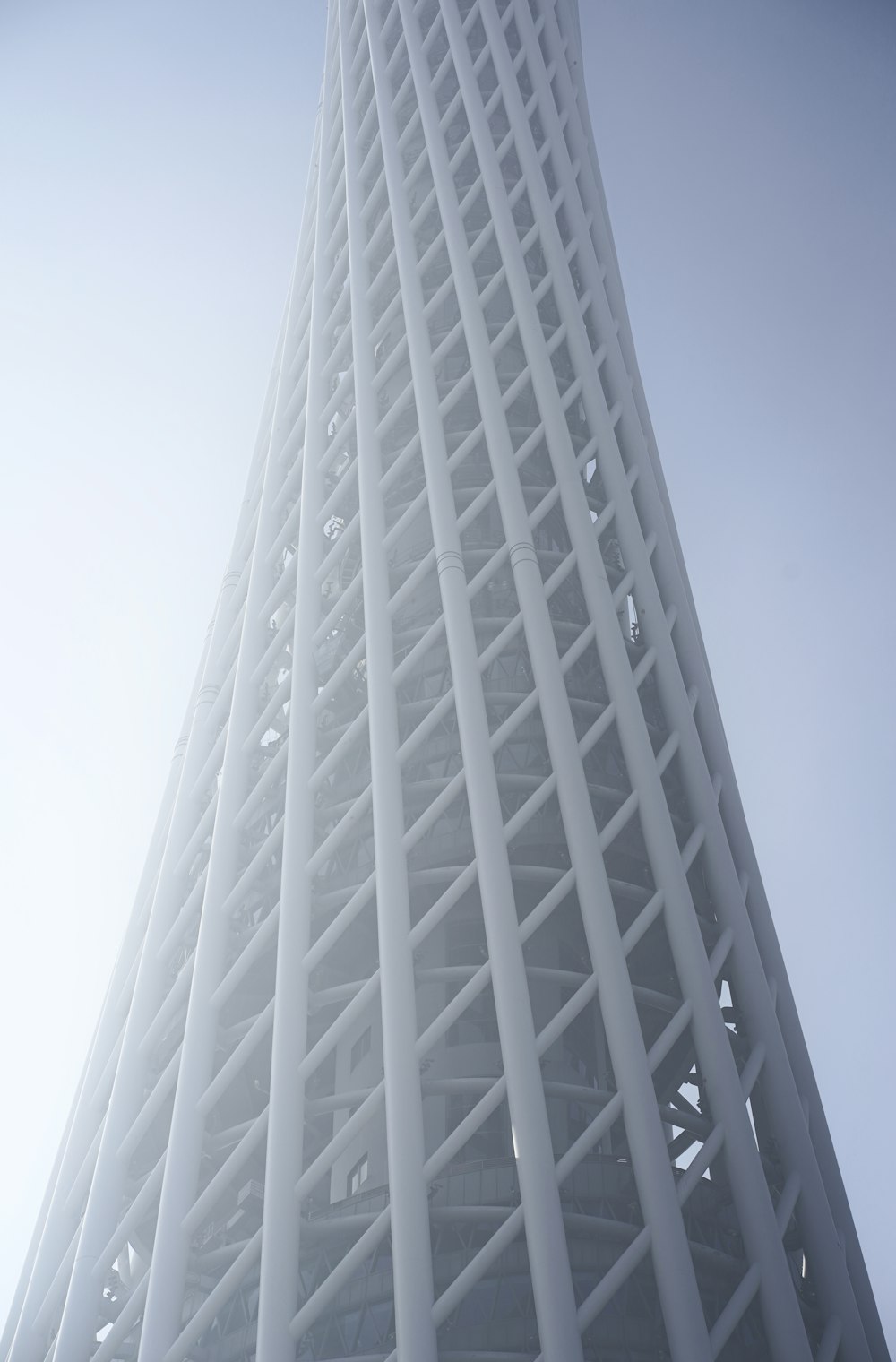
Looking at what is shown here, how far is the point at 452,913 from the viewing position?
30656 millimetres

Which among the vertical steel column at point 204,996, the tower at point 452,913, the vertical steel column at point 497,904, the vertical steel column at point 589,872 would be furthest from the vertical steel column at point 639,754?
the vertical steel column at point 204,996

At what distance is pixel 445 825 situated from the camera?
31406 millimetres

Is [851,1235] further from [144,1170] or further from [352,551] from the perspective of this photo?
[352,551]

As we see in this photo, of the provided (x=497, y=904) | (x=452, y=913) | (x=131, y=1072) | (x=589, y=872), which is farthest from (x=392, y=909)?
(x=131, y=1072)

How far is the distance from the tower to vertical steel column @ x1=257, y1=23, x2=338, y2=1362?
8 centimetres

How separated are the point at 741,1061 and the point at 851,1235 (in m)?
4.30

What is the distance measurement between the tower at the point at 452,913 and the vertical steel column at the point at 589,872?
0.27 feet

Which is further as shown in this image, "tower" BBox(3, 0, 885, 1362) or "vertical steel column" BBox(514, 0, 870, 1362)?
"vertical steel column" BBox(514, 0, 870, 1362)

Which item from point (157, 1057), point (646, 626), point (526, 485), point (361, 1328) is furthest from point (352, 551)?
point (361, 1328)

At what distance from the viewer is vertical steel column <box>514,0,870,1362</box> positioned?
81.5 feet

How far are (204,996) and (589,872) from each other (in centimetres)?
866

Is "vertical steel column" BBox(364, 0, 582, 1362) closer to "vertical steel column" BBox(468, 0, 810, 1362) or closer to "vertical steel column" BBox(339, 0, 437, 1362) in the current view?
"vertical steel column" BBox(339, 0, 437, 1362)

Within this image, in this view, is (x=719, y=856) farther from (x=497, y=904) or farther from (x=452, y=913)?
(x=497, y=904)

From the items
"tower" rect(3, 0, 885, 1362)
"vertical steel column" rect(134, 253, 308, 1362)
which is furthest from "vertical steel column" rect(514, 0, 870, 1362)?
"vertical steel column" rect(134, 253, 308, 1362)
